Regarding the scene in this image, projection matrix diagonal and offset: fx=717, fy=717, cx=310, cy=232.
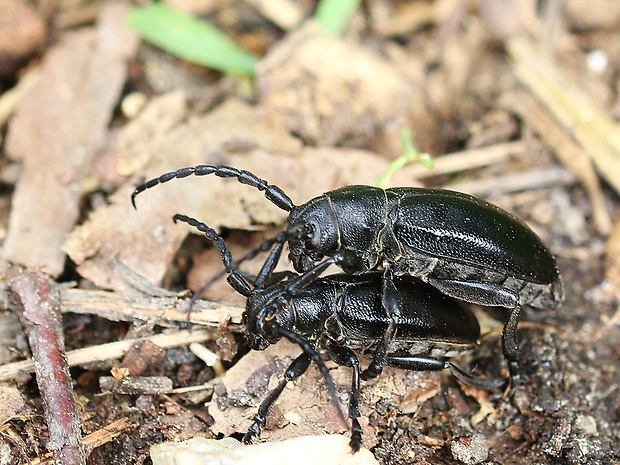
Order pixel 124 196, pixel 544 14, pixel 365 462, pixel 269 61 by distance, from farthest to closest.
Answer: pixel 544 14, pixel 269 61, pixel 124 196, pixel 365 462

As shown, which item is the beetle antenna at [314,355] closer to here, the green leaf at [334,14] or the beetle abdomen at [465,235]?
the beetle abdomen at [465,235]

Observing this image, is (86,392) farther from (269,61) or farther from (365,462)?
(269,61)

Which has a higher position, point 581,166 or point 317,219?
point 581,166

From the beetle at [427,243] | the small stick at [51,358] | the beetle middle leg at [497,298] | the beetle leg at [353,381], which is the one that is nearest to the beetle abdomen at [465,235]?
the beetle at [427,243]

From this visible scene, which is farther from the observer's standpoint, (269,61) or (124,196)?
(269,61)

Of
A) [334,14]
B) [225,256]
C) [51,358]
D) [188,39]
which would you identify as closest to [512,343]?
[225,256]

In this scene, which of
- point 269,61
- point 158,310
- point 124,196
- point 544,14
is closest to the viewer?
point 158,310

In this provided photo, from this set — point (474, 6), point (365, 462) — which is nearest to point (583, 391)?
point (365, 462)

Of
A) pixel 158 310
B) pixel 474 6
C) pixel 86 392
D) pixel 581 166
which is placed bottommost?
pixel 86 392
